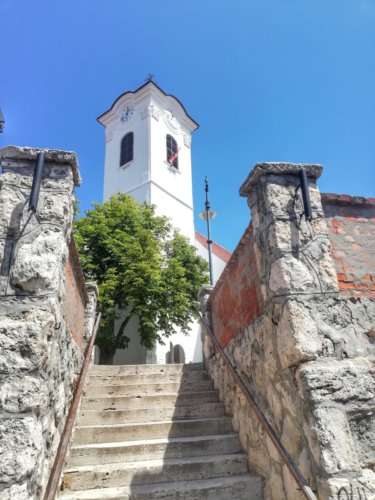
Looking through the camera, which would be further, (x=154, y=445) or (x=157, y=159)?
(x=157, y=159)

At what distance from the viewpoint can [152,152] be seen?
15516mm

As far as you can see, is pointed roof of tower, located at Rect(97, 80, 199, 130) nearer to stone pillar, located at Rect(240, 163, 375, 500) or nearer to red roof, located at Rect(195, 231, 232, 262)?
red roof, located at Rect(195, 231, 232, 262)

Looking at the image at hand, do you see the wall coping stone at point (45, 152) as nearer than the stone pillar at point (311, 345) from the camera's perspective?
No

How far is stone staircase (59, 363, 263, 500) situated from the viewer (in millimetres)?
2955

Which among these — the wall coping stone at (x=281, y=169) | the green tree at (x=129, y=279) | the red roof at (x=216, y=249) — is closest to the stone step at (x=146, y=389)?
the wall coping stone at (x=281, y=169)

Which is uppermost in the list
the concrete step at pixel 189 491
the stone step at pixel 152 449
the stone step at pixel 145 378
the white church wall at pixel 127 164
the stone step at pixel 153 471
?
the white church wall at pixel 127 164

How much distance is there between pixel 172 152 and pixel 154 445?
15.1 metres

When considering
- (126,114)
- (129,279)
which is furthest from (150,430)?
(126,114)

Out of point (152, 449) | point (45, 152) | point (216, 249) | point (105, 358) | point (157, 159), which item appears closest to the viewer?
point (45, 152)

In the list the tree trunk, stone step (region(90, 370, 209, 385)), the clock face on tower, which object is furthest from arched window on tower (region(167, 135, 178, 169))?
stone step (region(90, 370, 209, 385))

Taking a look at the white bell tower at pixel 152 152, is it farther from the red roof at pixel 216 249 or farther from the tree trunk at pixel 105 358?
the tree trunk at pixel 105 358

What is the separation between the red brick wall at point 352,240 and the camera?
2764mm

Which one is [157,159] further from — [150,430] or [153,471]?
[153,471]

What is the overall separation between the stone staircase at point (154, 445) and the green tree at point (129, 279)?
4.02 meters
